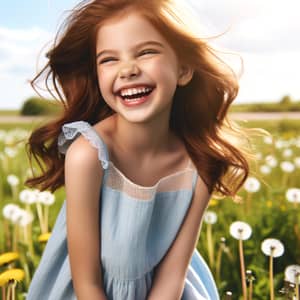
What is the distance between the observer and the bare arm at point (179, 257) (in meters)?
1.39

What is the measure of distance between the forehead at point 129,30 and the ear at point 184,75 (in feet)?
0.36

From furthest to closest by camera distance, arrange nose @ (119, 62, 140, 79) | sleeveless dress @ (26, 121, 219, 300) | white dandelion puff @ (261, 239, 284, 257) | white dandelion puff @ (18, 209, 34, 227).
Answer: white dandelion puff @ (18, 209, 34, 227) → white dandelion puff @ (261, 239, 284, 257) → sleeveless dress @ (26, 121, 219, 300) → nose @ (119, 62, 140, 79)

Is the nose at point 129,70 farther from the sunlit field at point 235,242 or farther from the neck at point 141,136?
the sunlit field at point 235,242

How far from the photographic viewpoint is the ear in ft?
4.36

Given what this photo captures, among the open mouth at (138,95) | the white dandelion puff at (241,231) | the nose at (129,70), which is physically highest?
the nose at (129,70)

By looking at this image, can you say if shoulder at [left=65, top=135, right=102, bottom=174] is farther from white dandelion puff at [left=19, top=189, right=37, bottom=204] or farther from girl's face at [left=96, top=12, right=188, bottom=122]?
white dandelion puff at [left=19, top=189, right=37, bottom=204]

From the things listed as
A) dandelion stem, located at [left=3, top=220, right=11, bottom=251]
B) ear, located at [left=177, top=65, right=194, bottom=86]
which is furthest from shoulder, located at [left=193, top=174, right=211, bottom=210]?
dandelion stem, located at [left=3, top=220, right=11, bottom=251]

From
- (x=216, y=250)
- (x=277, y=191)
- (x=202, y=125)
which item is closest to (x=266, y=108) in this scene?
(x=277, y=191)

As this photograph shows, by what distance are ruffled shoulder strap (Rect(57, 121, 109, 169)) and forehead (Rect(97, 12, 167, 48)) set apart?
0.19 meters

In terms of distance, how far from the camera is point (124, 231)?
1.33 metres

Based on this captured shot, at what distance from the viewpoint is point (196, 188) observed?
4.70 feet

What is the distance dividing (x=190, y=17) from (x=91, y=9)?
215 mm

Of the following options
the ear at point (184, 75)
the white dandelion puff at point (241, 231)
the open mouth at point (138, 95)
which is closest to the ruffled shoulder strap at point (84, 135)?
the open mouth at point (138, 95)

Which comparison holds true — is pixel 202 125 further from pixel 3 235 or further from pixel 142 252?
pixel 3 235
